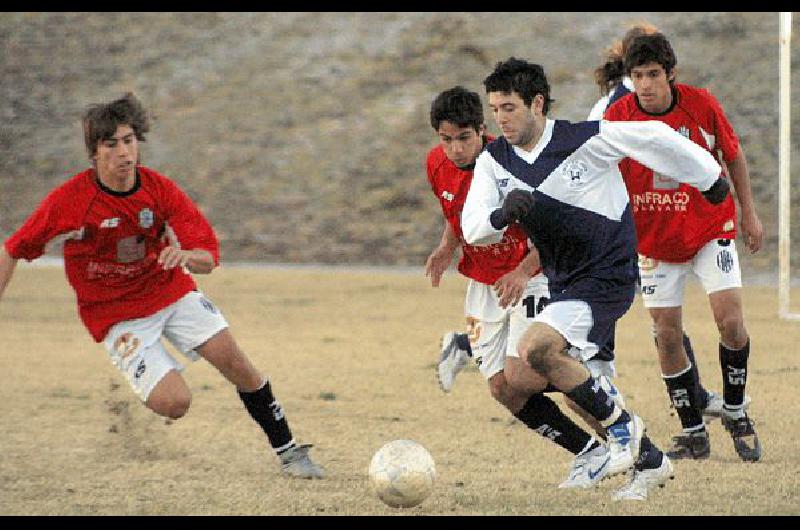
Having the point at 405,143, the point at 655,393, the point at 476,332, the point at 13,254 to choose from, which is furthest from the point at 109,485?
the point at 405,143

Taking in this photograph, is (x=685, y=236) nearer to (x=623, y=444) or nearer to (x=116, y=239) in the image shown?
(x=623, y=444)

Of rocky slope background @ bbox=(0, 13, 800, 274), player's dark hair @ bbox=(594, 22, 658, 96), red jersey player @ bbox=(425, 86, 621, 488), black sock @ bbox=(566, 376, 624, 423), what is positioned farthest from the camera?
rocky slope background @ bbox=(0, 13, 800, 274)

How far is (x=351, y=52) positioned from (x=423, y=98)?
225 cm

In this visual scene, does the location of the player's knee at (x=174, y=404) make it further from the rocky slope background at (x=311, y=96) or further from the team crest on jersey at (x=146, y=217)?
the rocky slope background at (x=311, y=96)

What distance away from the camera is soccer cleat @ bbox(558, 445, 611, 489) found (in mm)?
6332

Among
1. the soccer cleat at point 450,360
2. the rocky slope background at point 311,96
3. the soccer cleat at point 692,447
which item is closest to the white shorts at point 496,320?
the soccer cleat at point 450,360

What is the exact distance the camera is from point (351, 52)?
25344 millimetres

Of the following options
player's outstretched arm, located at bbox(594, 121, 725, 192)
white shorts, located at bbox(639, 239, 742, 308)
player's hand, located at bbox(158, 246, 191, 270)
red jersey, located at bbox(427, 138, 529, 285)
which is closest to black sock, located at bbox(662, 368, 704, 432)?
A: white shorts, located at bbox(639, 239, 742, 308)

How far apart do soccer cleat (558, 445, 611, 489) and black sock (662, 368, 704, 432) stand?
96 centimetres

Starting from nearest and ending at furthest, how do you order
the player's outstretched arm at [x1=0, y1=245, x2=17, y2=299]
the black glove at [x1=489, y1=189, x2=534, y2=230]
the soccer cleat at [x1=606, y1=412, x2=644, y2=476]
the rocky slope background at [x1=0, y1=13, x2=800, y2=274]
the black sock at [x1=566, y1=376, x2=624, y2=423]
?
the black glove at [x1=489, y1=189, x2=534, y2=230] < the soccer cleat at [x1=606, y1=412, x2=644, y2=476] < the black sock at [x1=566, y1=376, x2=624, y2=423] < the player's outstretched arm at [x1=0, y1=245, x2=17, y2=299] < the rocky slope background at [x1=0, y1=13, x2=800, y2=274]

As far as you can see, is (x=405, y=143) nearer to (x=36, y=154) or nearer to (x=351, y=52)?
(x=351, y=52)

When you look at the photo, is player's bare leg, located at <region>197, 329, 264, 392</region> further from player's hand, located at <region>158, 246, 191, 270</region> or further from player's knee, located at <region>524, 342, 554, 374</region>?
player's knee, located at <region>524, 342, 554, 374</region>

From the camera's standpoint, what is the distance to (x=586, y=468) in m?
6.58

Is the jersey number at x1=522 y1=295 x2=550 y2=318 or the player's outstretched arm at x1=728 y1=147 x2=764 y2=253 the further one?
the player's outstretched arm at x1=728 y1=147 x2=764 y2=253
